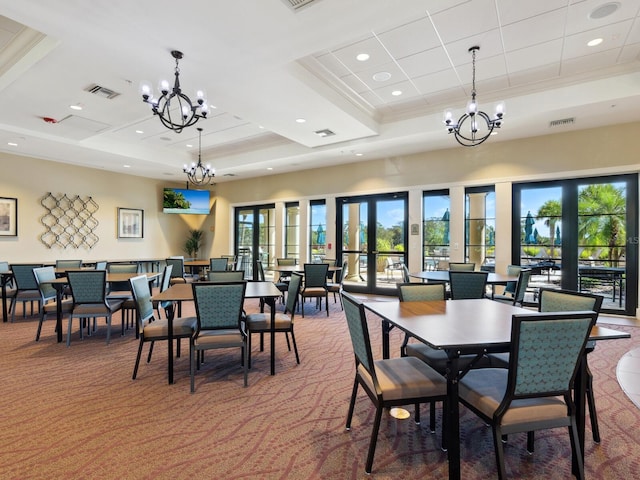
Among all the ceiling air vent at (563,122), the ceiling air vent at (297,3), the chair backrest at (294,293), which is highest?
the ceiling air vent at (297,3)

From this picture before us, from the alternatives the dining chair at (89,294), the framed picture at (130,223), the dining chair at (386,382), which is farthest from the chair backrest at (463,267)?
the framed picture at (130,223)

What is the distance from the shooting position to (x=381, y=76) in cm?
514

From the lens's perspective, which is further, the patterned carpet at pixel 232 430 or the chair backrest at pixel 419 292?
the chair backrest at pixel 419 292

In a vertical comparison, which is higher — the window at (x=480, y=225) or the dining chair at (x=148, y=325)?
the window at (x=480, y=225)

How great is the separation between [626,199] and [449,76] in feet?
12.8

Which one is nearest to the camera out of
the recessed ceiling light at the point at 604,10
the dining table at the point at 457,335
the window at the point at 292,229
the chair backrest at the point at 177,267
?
the dining table at the point at 457,335

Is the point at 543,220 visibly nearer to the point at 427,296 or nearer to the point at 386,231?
the point at 386,231

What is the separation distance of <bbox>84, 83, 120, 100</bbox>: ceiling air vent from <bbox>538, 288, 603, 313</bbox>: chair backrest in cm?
586

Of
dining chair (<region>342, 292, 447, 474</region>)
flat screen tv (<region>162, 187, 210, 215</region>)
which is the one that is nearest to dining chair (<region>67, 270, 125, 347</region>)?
dining chair (<region>342, 292, 447, 474</region>)

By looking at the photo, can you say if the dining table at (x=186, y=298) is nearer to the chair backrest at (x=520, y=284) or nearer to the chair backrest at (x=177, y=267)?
the chair backrest at (x=520, y=284)

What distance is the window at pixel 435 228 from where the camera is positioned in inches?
309

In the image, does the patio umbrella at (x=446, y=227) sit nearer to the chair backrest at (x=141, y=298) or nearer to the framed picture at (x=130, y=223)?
the chair backrest at (x=141, y=298)

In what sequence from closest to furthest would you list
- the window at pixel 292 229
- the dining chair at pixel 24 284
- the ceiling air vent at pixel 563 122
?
the dining chair at pixel 24 284
the ceiling air vent at pixel 563 122
the window at pixel 292 229

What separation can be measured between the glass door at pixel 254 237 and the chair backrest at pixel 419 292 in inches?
300
